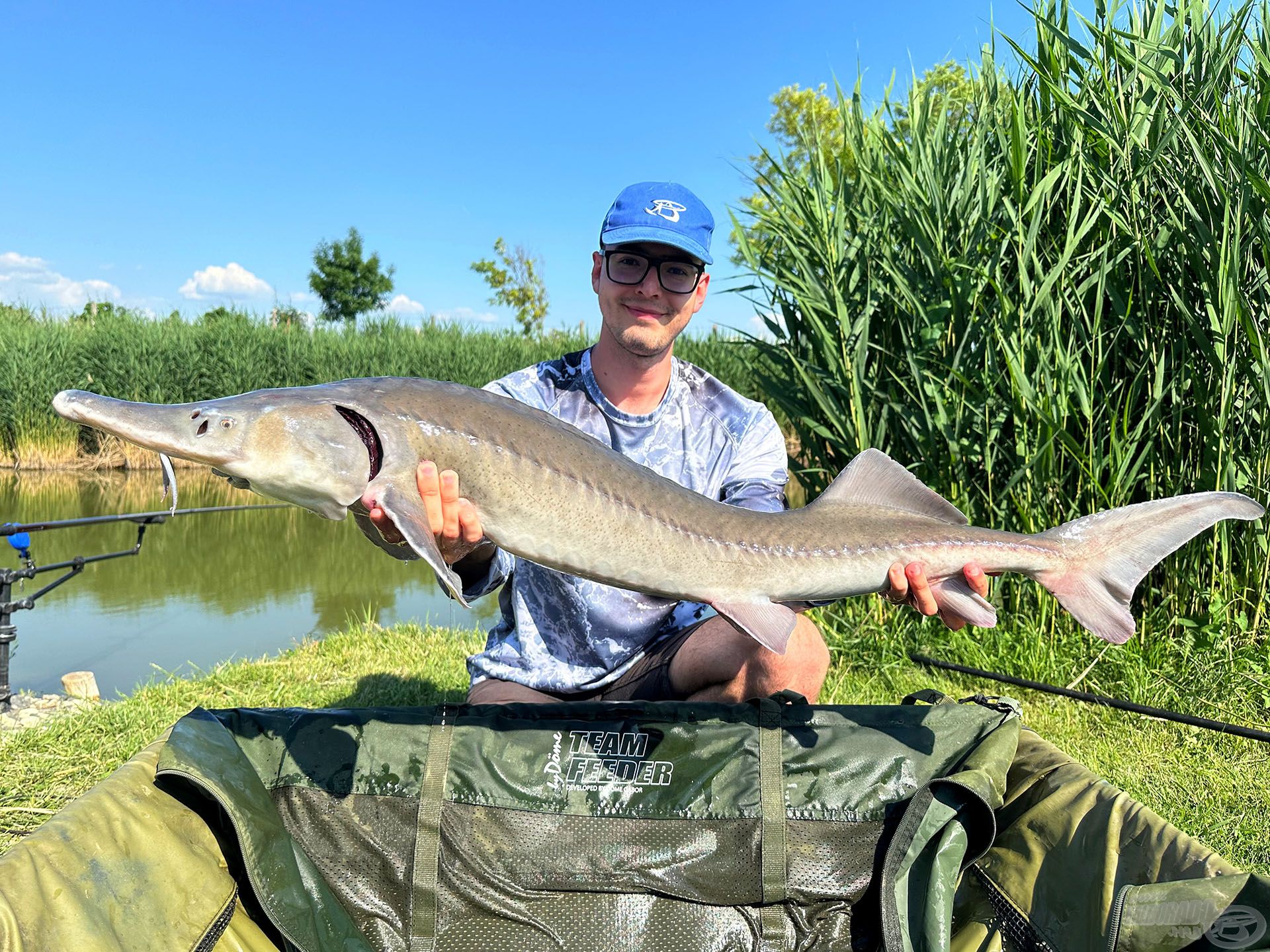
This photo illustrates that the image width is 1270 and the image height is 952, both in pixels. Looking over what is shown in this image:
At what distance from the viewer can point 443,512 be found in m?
1.72

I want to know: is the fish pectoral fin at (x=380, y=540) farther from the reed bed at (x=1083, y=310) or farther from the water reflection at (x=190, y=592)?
the water reflection at (x=190, y=592)

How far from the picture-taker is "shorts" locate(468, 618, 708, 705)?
8.37ft

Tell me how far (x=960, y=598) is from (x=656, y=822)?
2.91ft

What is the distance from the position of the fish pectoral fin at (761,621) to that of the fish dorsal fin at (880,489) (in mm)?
317

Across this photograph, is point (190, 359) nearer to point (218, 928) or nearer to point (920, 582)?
point (218, 928)

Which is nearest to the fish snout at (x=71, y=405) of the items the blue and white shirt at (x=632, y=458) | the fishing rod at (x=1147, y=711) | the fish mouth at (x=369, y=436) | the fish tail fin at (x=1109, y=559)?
the fish mouth at (x=369, y=436)

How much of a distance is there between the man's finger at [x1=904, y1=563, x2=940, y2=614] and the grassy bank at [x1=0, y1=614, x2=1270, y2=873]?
1173 millimetres

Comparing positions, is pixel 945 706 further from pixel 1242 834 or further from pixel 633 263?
pixel 633 263

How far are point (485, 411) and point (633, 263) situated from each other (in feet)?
3.10

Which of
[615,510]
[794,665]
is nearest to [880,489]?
[794,665]

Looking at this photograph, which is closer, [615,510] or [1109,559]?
[615,510]

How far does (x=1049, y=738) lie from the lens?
125 inches

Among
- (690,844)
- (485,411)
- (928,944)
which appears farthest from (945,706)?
(485,411)
